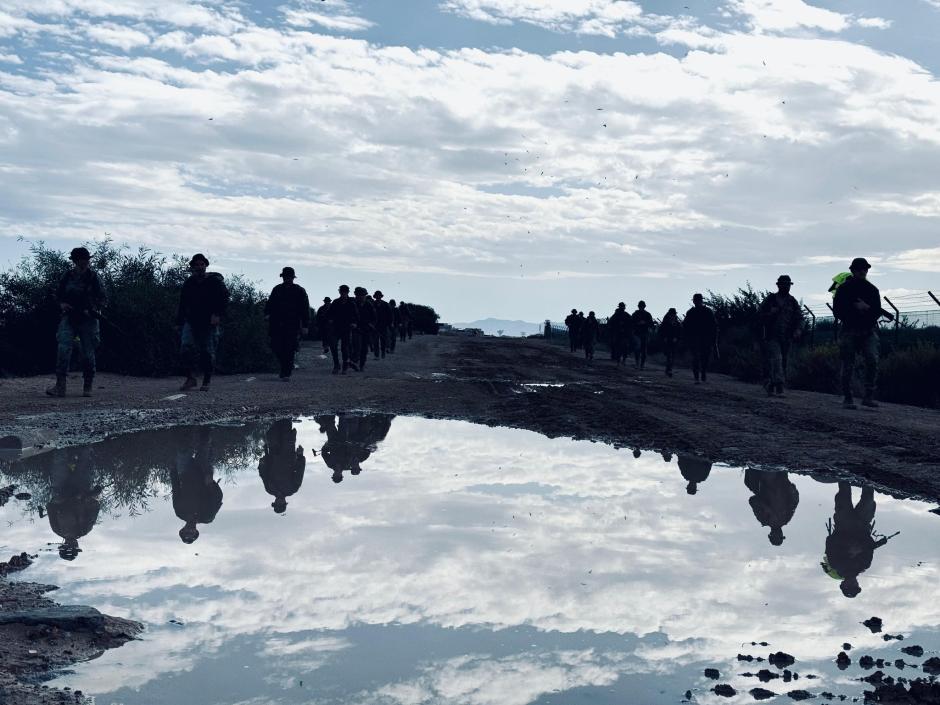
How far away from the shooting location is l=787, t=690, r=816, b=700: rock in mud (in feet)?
13.1

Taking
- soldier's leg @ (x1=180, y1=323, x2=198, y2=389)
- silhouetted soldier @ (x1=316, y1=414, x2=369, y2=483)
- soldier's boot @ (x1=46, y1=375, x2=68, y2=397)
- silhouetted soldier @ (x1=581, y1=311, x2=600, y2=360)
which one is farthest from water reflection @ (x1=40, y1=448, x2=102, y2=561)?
silhouetted soldier @ (x1=581, y1=311, x2=600, y2=360)

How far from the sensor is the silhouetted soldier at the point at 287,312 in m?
20.5

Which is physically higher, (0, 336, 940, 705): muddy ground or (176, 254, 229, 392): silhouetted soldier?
(176, 254, 229, 392): silhouetted soldier

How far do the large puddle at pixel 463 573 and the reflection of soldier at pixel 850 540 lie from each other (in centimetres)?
3

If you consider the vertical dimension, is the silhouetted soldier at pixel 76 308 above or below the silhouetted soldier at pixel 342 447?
above

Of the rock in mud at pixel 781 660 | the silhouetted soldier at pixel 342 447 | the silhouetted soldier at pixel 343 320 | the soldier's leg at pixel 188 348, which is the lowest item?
the rock in mud at pixel 781 660

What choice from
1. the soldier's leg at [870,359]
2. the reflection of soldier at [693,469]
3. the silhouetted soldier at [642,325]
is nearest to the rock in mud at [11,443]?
the reflection of soldier at [693,469]

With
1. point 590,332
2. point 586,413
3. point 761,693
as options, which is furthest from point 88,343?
point 590,332

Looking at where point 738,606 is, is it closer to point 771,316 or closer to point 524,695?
point 524,695

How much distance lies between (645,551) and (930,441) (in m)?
6.79

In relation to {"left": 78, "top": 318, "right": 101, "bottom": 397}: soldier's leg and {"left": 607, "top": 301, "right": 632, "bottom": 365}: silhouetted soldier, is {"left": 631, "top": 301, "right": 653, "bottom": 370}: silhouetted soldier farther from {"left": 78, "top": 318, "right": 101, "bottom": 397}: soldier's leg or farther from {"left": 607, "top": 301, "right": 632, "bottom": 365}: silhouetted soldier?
{"left": 78, "top": 318, "right": 101, "bottom": 397}: soldier's leg

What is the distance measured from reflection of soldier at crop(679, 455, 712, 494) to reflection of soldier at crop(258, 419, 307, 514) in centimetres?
303

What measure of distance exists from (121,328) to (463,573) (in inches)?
754

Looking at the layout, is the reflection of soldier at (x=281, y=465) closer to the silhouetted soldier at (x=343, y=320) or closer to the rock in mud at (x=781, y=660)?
the rock in mud at (x=781, y=660)
